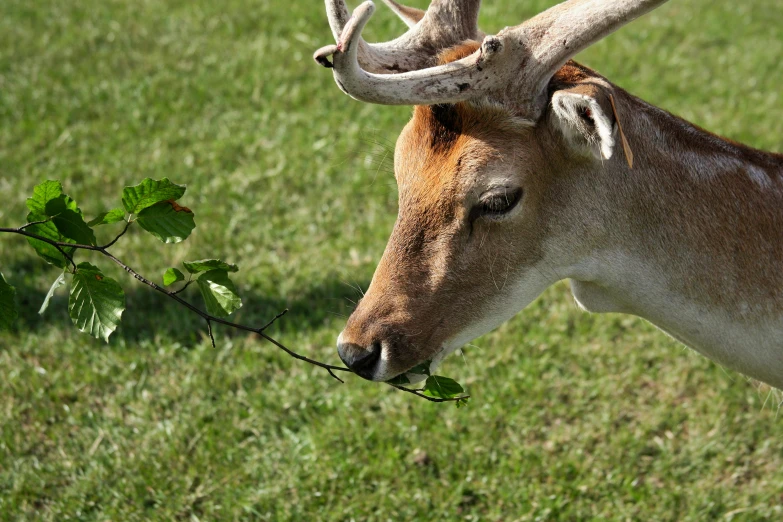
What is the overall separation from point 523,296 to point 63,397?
9.71 ft

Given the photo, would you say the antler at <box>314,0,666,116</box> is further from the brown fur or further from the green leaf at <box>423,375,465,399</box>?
the green leaf at <box>423,375,465,399</box>

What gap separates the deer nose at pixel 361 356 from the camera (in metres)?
3.04

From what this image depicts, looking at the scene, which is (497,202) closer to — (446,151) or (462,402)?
(446,151)

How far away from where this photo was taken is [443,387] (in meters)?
3.04

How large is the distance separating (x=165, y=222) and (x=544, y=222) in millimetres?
1344

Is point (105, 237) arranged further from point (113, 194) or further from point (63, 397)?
point (63, 397)

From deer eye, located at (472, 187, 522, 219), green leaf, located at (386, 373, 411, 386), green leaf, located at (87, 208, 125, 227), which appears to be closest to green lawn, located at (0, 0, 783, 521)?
deer eye, located at (472, 187, 522, 219)

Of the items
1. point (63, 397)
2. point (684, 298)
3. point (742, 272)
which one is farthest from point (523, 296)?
point (63, 397)

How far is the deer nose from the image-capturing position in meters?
3.04

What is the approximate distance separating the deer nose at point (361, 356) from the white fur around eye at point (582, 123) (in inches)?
40.0

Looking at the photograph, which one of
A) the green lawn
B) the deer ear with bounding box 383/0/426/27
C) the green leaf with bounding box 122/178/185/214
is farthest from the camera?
the green lawn

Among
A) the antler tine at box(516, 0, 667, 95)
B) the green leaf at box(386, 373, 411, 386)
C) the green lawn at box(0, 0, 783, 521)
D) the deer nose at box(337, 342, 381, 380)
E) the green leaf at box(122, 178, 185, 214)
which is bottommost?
the green lawn at box(0, 0, 783, 521)

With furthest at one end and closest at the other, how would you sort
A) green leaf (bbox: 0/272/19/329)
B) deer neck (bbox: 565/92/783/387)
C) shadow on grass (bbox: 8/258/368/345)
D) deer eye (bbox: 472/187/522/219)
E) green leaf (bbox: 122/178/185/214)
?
shadow on grass (bbox: 8/258/368/345) → deer neck (bbox: 565/92/783/387) → deer eye (bbox: 472/187/522/219) → green leaf (bbox: 122/178/185/214) → green leaf (bbox: 0/272/19/329)

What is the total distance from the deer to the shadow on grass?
2.15 m
